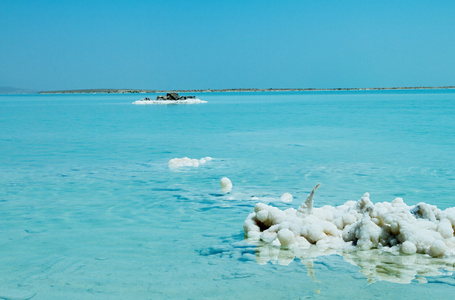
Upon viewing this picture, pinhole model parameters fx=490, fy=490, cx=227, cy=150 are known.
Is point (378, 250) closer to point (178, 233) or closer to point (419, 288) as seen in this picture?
point (419, 288)

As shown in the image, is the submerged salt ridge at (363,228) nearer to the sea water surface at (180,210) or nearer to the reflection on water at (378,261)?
the reflection on water at (378,261)

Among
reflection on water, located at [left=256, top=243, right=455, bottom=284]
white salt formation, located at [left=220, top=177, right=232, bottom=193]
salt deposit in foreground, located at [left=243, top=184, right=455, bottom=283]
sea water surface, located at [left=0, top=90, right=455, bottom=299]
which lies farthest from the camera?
white salt formation, located at [left=220, top=177, right=232, bottom=193]

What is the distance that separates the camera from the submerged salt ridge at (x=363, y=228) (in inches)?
225

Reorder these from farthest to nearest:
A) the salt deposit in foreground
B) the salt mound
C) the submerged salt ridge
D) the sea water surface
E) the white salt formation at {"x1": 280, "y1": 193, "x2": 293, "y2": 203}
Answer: the salt mound → the white salt formation at {"x1": 280, "y1": 193, "x2": 293, "y2": 203} → the submerged salt ridge → the salt deposit in foreground → the sea water surface

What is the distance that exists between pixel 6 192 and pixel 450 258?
7.90 metres

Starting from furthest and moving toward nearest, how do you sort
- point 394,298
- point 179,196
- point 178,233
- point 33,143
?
point 33,143
point 179,196
point 178,233
point 394,298

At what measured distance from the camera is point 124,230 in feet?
22.9

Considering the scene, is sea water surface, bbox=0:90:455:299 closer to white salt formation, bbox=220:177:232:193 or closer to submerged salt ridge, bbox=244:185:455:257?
white salt formation, bbox=220:177:232:193

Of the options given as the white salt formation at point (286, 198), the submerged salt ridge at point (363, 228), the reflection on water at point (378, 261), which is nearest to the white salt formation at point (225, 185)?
the white salt formation at point (286, 198)

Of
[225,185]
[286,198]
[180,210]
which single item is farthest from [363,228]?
[225,185]

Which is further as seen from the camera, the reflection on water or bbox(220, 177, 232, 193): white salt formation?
bbox(220, 177, 232, 193): white salt formation

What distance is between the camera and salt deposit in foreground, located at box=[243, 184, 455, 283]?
5.47m

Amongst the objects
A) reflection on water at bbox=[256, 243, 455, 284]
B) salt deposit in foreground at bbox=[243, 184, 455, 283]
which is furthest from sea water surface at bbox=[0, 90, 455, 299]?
salt deposit in foreground at bbox=[243, 184, 455, 283]

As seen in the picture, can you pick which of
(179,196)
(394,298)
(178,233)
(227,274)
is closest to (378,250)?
(394,298)
